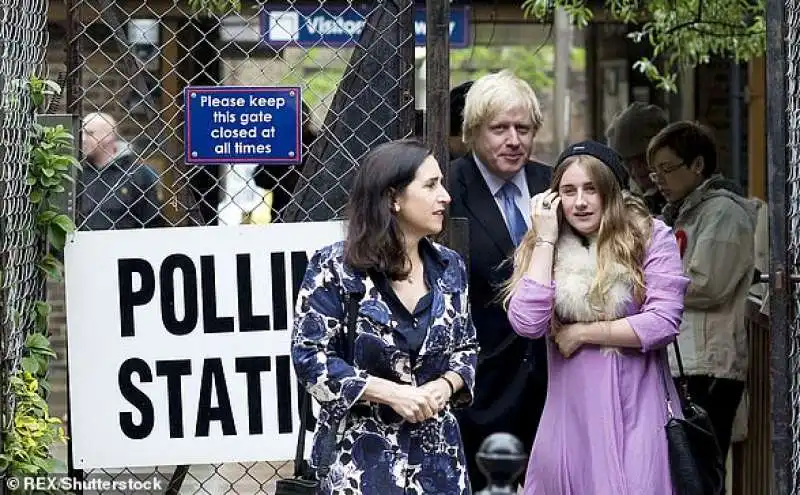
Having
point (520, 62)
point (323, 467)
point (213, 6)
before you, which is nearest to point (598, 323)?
point (323, 467)

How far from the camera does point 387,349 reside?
4352 millimetres

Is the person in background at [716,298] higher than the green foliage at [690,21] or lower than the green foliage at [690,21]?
lower

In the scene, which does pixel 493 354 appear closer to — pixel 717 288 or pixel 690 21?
pixel 717 288

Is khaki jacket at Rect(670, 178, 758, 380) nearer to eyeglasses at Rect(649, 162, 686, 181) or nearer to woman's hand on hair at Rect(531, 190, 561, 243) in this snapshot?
eyeglasses at Rect(649, 162, 686, 181)

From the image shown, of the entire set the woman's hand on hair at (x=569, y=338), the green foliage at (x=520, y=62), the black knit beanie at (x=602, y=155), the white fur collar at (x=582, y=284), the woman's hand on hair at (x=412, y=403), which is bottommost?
the woman's hand on hair at (x=412, y=403)

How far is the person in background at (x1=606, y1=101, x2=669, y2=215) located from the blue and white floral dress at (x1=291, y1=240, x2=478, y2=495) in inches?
184

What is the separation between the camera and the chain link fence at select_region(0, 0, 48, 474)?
4.82 m

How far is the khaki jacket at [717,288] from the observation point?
7172 mm

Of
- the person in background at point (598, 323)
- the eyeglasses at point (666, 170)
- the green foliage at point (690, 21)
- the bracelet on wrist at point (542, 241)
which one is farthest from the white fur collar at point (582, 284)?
the green foliage at point (690, 21)

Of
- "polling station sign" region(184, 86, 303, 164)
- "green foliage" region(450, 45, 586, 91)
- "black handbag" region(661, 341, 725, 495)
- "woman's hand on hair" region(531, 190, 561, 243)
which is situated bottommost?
"black handbag" region(661, 341, 725, 495)

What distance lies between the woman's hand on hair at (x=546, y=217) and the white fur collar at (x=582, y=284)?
9 centimetres

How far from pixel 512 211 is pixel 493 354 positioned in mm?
566

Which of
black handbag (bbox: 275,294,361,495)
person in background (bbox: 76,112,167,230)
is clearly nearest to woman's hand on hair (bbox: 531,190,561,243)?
black handbag (bbox: 275,294,361,495)

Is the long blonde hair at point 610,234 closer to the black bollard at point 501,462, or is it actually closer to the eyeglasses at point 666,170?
the black bollard at point 501,462
